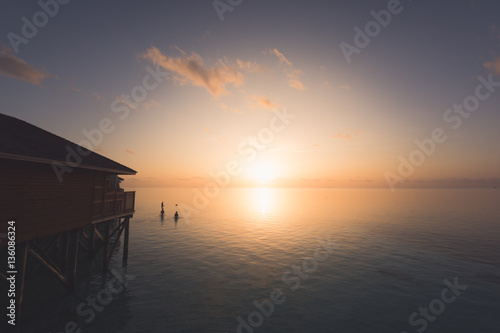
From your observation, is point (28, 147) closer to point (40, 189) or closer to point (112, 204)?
point (40, 189)

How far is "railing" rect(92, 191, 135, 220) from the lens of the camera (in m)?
14.9

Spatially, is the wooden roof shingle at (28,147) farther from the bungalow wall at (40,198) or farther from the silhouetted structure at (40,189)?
the bungalow wall at (40,198)

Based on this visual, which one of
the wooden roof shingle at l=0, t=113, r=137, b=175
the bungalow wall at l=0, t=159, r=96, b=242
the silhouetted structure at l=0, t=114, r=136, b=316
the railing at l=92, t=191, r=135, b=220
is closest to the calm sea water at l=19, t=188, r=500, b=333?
the silhouetted structure at l=0, t=114, r=136, b=316

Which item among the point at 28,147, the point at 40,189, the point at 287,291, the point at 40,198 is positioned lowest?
the point at 287,291

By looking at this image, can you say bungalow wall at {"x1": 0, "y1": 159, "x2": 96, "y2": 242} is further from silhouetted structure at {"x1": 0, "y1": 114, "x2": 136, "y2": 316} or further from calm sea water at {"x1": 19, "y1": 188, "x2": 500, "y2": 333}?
calm sea water at {"x1": 19, "y1": 188, "x2": 500, "y2": 333}

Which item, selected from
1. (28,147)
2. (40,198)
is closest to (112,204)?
(40,198)

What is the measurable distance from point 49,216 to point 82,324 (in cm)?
541

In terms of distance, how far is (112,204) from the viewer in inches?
651

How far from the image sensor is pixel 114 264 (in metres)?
20.3

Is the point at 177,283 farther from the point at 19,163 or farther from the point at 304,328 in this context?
the point at 19,163

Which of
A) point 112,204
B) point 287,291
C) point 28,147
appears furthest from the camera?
point 112,204

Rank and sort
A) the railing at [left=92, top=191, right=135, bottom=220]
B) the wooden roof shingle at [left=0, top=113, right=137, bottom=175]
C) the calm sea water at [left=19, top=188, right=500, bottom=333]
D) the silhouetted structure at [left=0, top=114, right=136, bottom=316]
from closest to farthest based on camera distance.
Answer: the wooden roof shingle at [left=0, top=113, right=137, bottom=175], the silhouetted structure at [left=0, top=114, right=136, bottom=316], the calm sea water at [left=19, top=188, right=500, bottom=333], the railing at [left=92, top=191, right=135, bottom=220]

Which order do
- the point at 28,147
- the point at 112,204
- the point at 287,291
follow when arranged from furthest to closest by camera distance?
the point at 112,204, the point at 287,291, the point at 28,147

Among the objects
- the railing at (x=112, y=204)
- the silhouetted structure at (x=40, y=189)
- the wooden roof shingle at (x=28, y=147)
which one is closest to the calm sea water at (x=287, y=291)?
the silhouetted structure at (x=40, y=189)
